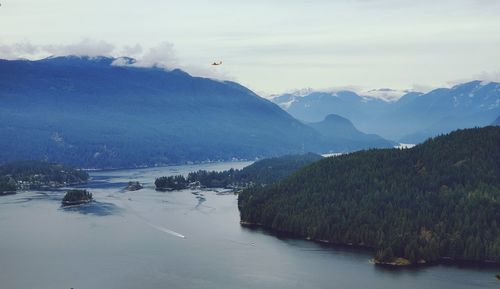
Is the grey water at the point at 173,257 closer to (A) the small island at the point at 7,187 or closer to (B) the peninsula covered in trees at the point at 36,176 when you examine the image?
(A) the small island at the point at 7,187

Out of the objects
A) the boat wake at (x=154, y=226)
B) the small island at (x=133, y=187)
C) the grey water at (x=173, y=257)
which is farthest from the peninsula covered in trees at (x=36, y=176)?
the boat wake at (x=154, y=226)

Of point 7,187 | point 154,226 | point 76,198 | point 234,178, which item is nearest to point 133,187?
point 76,198

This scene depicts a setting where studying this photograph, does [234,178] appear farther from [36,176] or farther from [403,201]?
[403,201]

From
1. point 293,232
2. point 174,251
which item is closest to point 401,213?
point 293,232

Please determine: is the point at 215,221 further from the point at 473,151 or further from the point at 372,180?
the point at 473,151

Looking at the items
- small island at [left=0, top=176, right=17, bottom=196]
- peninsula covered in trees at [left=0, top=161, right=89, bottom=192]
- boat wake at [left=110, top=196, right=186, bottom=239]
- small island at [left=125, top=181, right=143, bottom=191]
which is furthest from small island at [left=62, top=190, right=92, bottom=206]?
peninsula covered in trees at [left=0, top=161, right=89, bottom=192]

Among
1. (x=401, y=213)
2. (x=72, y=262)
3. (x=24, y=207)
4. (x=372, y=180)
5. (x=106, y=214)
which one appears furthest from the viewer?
(x=24, y=207)

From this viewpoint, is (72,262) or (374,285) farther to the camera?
(72,262)
